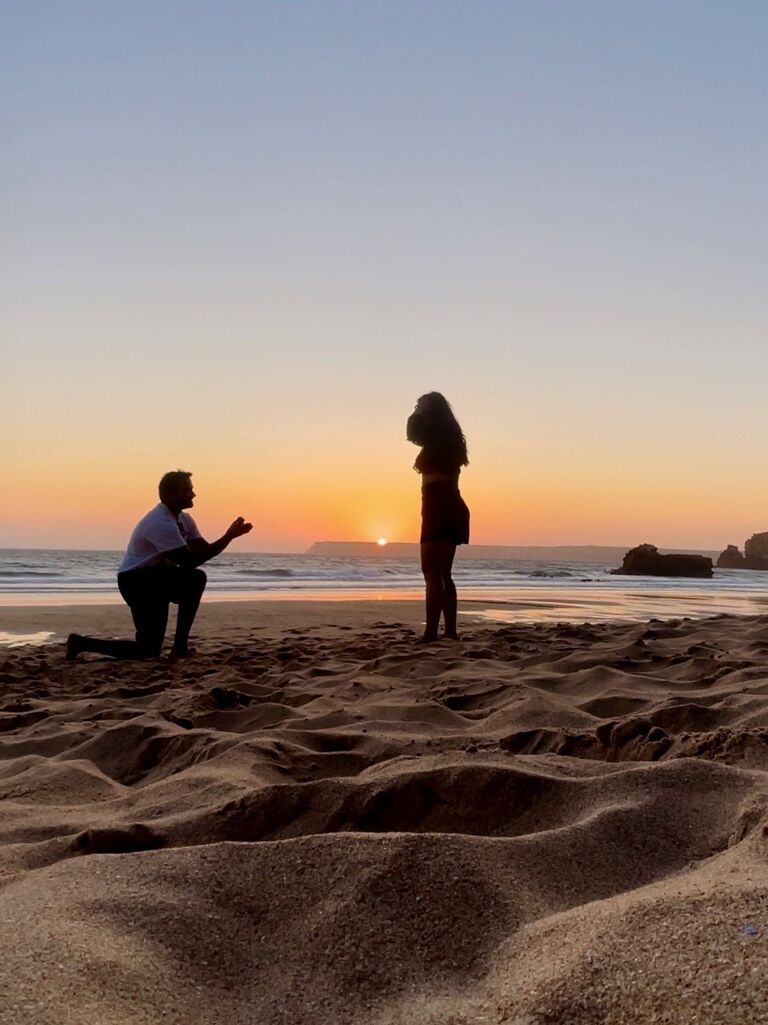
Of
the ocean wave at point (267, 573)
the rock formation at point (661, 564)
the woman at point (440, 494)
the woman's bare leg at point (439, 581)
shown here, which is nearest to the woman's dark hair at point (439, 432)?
the woman at point (440, 494)

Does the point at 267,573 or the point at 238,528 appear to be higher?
the point at 238,528

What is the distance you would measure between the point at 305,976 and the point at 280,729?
1.70 meters

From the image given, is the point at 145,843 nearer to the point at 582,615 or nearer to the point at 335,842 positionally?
the point at 335,842

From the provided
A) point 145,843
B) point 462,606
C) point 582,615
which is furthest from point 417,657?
point 462,606

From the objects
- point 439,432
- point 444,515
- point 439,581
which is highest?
point 439,432

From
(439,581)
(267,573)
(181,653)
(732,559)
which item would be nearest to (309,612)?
(439,581)

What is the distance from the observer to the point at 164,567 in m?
5.85

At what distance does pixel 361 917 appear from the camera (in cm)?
128

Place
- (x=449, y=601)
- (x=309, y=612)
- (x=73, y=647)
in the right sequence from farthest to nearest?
(x=309, y=612), (x=449, y=601), (x=73, y=647)

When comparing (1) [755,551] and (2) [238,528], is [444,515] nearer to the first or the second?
Result: (2) [238,528]

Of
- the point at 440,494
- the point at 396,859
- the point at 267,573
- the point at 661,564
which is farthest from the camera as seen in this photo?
the point at 661,564

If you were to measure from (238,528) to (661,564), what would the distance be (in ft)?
93.2

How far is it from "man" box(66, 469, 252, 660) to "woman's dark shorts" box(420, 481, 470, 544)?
50.6 inches

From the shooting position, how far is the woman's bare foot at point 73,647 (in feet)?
17.8
